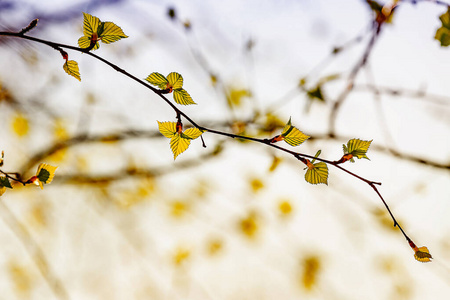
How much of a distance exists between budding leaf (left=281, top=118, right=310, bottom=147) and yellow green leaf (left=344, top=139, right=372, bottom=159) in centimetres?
10

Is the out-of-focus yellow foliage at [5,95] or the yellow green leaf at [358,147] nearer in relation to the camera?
the yellow green leaf at [358,147]

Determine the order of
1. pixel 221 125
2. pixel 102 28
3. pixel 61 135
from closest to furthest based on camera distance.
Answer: pixel 102 28
pixel 221 125
pixel 61 135

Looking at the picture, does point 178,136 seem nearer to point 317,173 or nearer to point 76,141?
point 317,173

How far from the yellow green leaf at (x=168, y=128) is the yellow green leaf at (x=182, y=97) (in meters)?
0.05

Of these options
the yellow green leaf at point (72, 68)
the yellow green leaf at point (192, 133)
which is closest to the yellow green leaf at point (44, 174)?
the yellow green leaf at point (72, 68)

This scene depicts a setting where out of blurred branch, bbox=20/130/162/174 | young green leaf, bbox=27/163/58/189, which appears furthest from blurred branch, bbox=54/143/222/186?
young green leaf, bbox=27/163/58/189

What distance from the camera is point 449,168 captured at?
3.48 ft

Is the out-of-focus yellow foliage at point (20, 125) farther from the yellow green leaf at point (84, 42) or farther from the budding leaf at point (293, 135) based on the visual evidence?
the budding leaf at point (293, 135)

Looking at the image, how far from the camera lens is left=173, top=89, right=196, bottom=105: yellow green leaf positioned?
22.7 inches

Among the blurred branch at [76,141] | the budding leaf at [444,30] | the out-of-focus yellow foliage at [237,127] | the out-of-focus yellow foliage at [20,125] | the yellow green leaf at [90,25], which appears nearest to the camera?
the yellow green leaf at [90,25]

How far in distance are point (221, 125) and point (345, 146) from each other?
123 centimetres

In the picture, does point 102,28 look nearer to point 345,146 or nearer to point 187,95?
point 187,95

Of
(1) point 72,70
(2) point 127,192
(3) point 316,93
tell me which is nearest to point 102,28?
(1) point 72,70

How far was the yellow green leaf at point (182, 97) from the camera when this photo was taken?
58 centimetres
